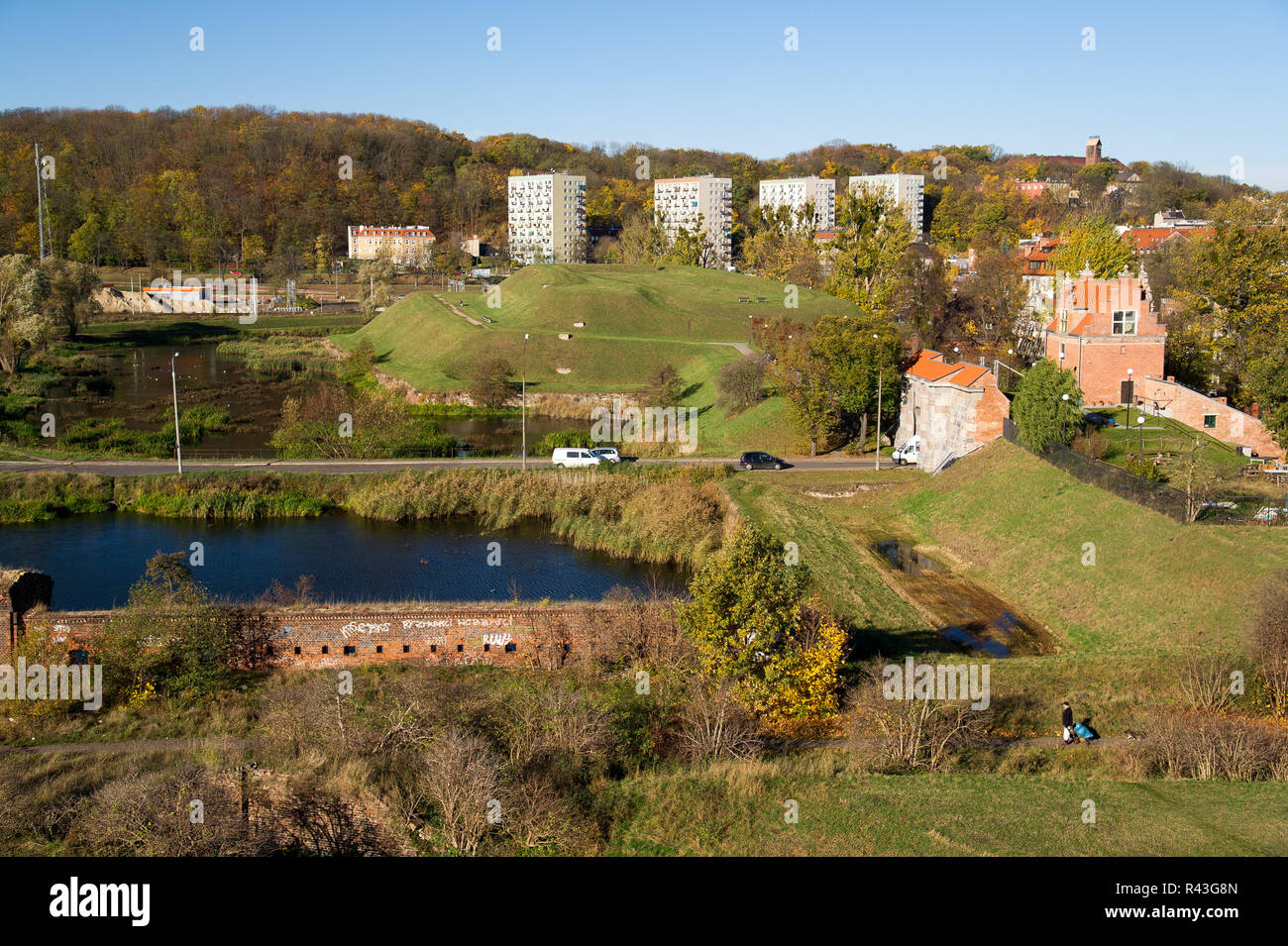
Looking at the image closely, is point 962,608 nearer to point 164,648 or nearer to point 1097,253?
point 164,648

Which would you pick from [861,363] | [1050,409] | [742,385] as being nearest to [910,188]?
[742,385]

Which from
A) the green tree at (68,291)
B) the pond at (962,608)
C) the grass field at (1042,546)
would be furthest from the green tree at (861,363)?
the green tree at (68,291)

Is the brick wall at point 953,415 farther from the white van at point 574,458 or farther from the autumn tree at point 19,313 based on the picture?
the autumn tree at point 19,313

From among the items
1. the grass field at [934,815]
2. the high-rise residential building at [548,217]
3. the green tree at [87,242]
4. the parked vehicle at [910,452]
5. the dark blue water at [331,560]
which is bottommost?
the dark blue water at [331,560]
